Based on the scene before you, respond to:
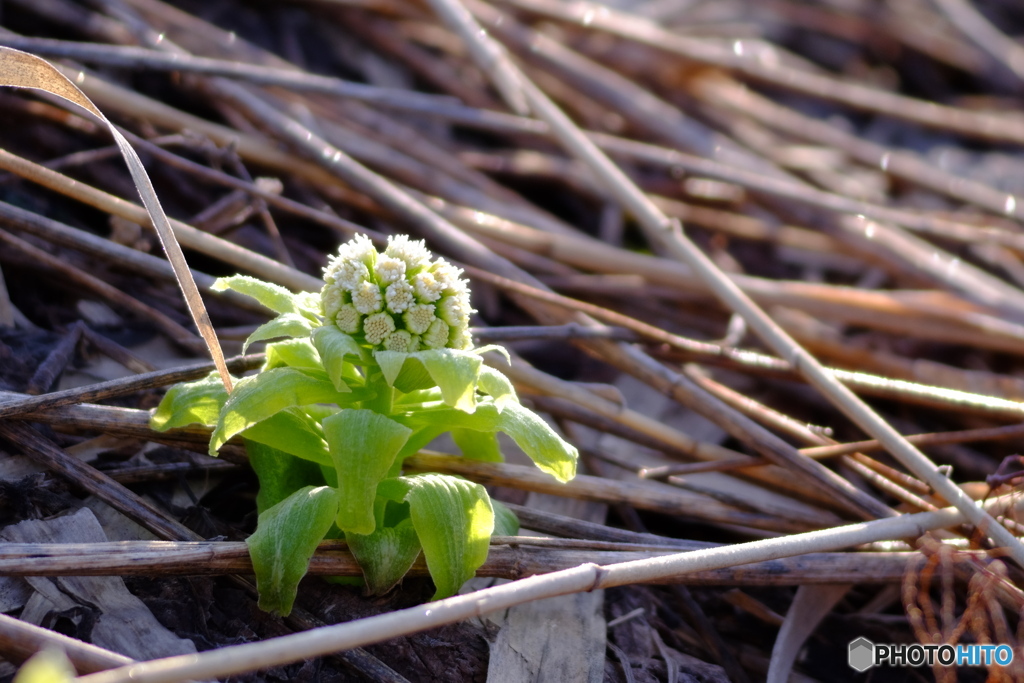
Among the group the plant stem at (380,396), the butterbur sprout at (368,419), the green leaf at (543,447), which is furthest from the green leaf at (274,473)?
the green leaf at (543,447)

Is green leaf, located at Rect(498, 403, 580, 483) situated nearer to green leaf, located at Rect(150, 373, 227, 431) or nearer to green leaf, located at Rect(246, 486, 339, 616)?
green leaf, located at Rect(246, 486, 339, 616)

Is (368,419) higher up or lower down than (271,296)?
lower down

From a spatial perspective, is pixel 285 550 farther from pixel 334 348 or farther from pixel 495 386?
pixel 495 386

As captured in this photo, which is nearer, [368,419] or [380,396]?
[368,419]

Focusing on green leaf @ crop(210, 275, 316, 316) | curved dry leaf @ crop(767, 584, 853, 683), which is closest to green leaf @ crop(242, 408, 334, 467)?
green leaf @ crop(210, 275, 316, 316)

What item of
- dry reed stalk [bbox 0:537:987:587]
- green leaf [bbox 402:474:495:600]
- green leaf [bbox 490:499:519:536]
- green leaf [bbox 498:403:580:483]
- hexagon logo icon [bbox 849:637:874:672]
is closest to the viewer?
dry reed stalk [bbox 0:537:987:587]

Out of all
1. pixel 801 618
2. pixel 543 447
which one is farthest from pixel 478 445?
pixel 801 618

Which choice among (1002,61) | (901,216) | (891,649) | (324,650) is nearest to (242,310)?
(324,650)
